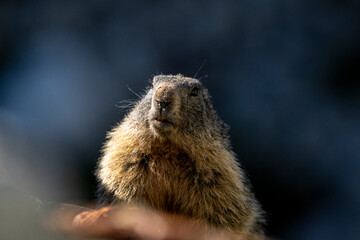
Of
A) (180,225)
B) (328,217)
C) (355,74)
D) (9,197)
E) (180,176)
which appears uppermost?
(355,74)

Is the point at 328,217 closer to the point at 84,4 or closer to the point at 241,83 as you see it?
the point at 241,83

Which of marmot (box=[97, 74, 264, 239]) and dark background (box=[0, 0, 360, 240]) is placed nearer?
marmot (box=[97, 74, 264, 239])

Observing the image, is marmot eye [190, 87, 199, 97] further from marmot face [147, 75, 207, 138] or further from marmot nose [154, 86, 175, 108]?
marmot nose [154, 86, 175, 108]

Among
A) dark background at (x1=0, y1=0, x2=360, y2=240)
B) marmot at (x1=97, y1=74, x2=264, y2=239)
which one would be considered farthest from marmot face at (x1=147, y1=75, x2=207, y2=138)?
dark background at (x1=0, y1=0, x2=360, y2=240)

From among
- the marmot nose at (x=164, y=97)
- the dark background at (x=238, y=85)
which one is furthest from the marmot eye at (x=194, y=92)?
the dark background at (x=238, y=85)

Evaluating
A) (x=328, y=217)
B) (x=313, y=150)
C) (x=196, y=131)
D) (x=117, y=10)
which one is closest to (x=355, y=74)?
(x=313, y=150)

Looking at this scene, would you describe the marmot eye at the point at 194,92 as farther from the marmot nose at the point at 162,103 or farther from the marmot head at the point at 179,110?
the marmot nose at the point at 162,103
